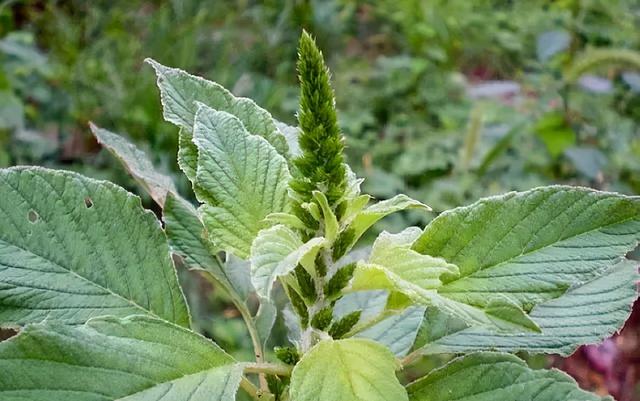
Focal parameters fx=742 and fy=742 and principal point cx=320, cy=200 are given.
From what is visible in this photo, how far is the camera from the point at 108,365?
29 centimetres

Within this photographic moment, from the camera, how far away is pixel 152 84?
1680 mm

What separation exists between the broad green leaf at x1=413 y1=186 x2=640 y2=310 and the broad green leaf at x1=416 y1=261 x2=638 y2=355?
1.7 inches

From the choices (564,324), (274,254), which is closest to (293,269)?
(274,254)

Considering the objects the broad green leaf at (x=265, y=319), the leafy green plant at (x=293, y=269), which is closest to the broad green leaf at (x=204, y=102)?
the leafy green plant at (x=293, y=269)

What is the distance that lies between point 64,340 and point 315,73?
141mm

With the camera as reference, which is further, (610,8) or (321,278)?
(610,8)

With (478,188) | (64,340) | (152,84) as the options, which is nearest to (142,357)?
(64,340)

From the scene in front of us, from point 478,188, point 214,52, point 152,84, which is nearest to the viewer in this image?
point 478,188

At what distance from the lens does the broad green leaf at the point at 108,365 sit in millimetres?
277

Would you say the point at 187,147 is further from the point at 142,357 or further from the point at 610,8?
the point at 610,8

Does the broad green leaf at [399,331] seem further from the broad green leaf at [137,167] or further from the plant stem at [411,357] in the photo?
the broad green leaf at [137,167]

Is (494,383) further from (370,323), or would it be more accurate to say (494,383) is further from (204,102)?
(204,102)

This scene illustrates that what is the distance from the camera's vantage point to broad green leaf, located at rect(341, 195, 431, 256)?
331 mm

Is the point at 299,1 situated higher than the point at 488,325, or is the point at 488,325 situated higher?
the point at 299,1
